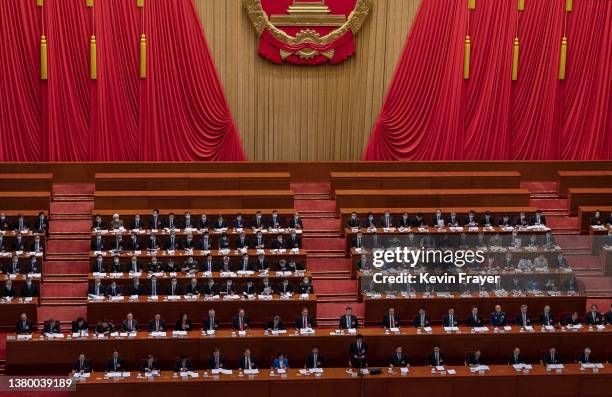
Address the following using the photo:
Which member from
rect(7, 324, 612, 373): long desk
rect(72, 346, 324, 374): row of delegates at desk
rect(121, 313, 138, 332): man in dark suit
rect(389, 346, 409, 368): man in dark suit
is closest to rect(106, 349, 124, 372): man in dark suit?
rect(72, 346, 324, 374): row of delegates at desk

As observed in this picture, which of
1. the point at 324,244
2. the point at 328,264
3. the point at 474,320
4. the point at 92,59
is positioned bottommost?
the point at 474,320

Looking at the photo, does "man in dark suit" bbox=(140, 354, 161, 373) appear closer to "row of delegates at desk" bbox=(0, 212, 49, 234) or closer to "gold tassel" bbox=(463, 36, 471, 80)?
"row of delegates at desk" bbox=(0, 212, 49, 234)

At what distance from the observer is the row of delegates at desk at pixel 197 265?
11.2m

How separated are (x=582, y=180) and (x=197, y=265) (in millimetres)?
4685

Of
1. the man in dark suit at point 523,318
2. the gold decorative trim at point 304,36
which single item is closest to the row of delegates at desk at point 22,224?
the gold decorative trim at point 304,36

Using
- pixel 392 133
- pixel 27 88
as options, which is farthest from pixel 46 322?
pixel 392 133

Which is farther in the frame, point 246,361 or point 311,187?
point 311,187

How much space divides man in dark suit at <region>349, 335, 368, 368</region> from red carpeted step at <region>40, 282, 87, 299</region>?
2.78m

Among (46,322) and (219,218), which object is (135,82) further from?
(46,322)

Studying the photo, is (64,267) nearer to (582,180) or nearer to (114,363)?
(114,363)

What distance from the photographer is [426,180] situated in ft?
42.4

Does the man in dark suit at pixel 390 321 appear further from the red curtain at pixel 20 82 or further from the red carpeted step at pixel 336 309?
the red curtain at pixel 20 82

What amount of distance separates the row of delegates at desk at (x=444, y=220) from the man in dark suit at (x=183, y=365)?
274 centimetres

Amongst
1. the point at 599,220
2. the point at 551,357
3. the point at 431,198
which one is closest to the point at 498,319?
the point at 551,357
